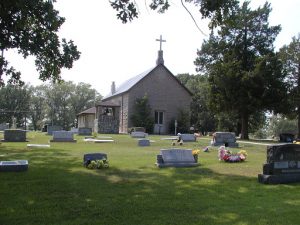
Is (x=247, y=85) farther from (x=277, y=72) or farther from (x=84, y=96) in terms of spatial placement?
(x=84, y=96)

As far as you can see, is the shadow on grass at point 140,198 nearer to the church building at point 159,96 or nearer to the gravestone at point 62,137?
the gravestone at point 62,137

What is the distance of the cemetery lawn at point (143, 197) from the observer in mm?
6781

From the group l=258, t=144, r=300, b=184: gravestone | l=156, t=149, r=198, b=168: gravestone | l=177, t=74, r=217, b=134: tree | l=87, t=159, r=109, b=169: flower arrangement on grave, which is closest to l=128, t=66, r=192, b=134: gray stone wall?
l=177, t=74, r=217, b=134: tree

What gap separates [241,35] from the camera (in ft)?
138

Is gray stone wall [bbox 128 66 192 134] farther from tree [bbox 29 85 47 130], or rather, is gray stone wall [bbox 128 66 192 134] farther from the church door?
tree [bbox 29 85 47 130]

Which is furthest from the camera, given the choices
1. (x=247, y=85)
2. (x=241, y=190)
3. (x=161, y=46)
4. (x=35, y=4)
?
(x=161, y=46)

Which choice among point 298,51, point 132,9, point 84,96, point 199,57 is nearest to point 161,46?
point 199,57

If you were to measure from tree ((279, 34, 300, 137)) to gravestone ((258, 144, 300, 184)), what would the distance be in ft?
105

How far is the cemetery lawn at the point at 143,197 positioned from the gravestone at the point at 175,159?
83cm

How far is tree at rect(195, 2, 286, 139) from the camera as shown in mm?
38688

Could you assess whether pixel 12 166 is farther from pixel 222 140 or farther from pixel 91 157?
pixel 222 140

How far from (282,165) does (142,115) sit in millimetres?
39228

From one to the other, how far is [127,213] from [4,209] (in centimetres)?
207

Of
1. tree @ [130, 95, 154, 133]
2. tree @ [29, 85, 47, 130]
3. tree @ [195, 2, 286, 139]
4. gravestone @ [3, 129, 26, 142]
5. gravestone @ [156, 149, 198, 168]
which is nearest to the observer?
gravestone @ [156, 149, 198, 168]
